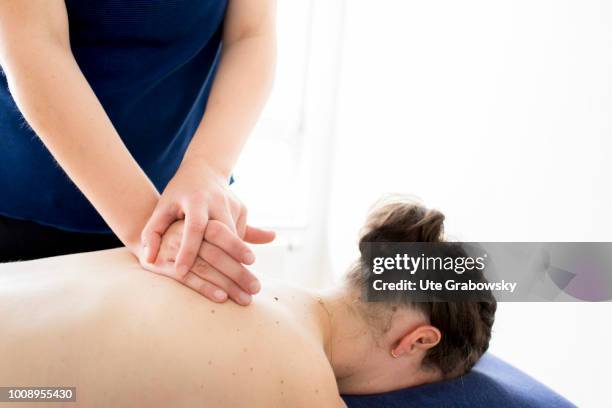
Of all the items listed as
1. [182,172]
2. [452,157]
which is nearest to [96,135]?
[182,172]

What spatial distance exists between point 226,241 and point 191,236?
6 cm

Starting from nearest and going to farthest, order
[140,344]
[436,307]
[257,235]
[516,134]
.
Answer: [140,344]
[257,235]
[436,307]
[516,134]

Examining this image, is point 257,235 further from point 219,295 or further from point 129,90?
point 129,90

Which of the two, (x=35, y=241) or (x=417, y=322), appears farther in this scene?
(x=417, y=322)

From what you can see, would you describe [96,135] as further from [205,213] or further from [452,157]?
[452,157]

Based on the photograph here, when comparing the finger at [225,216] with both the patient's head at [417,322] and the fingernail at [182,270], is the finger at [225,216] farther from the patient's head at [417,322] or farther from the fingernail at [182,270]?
the patient's head at [417,322]

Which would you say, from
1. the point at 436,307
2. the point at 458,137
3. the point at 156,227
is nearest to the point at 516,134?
the point at 458,137

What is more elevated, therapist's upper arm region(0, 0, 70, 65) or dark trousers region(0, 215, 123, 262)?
therapist's upper arm region(0, 0, 70, 65)

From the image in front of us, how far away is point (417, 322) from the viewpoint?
133 centimetres

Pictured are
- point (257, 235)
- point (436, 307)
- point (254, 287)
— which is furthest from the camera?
point (436, 307)

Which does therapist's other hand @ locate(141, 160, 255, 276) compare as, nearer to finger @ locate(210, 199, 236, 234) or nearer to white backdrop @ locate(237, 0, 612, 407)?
finger @ locate(210, 199, 236, 234)

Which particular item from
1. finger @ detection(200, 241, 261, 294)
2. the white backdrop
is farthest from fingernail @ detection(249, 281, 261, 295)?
the white backdrop

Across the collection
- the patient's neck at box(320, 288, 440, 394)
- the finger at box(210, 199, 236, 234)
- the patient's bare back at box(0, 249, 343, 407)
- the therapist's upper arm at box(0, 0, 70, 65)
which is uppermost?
the therapist's upper arm at box(0, 0, 70, 65)

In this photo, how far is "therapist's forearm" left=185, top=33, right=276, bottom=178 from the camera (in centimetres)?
109
